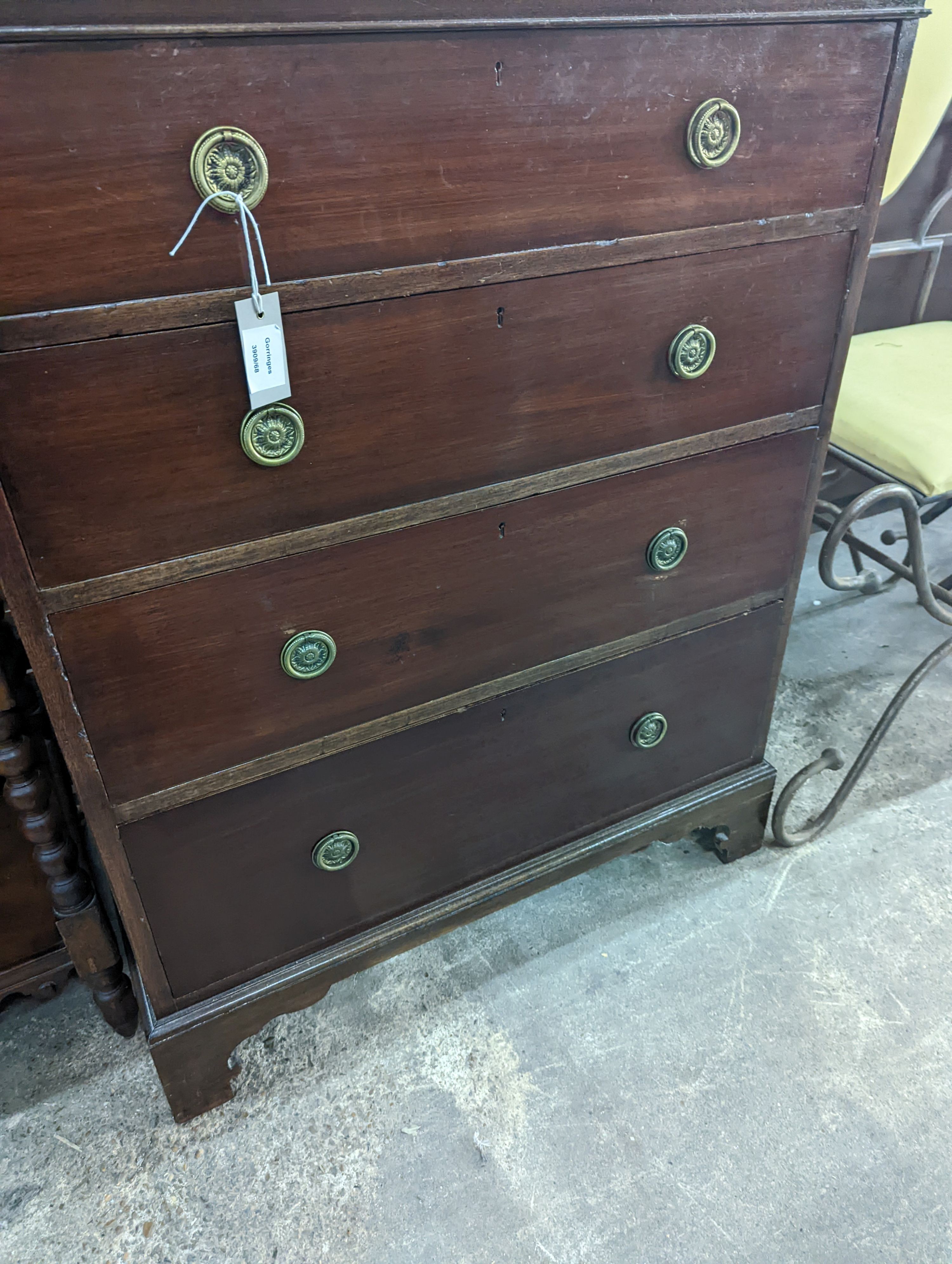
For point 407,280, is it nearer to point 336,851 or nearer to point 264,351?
point 264,351

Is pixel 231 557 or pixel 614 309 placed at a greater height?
pixel 614 309

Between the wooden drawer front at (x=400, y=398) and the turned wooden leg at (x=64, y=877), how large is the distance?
12.5 inches

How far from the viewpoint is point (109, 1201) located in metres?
1.06

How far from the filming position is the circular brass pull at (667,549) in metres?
1.06

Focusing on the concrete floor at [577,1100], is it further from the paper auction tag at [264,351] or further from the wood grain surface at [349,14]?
the wood grain surface at [349,14]

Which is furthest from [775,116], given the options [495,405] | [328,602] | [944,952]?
[944,952]

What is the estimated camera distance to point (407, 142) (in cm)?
71

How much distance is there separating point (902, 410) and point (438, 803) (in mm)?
973

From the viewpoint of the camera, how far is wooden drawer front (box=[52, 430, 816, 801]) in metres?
0.82

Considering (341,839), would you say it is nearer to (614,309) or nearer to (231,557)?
(231,557)

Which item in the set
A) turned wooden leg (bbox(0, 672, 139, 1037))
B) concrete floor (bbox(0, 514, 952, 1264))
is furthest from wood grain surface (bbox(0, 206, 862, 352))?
concrete floor (bbox(0, 514, 952, 1264))

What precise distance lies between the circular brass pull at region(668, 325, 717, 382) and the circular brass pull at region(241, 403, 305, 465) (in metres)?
0.42

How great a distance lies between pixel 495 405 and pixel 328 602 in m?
0.26

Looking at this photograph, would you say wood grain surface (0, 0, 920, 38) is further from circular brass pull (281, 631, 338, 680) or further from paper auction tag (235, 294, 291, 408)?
circular brass pull (281, 631, 338, 680)
